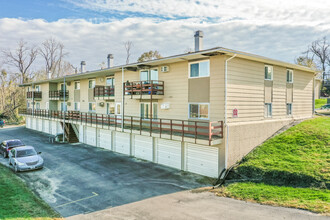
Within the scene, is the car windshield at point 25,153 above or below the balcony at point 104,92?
below

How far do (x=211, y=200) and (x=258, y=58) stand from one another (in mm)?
10019

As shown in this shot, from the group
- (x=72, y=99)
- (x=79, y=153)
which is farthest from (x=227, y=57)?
(x=72, y=99)

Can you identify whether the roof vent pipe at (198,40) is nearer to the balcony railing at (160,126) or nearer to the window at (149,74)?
the window at (149,74)

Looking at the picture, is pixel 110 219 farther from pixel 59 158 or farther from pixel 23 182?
pixel 59 158

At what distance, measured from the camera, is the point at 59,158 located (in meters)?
19.8

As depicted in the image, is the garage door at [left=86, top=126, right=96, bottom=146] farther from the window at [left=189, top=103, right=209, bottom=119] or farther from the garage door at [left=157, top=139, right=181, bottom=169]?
the window at [left=189, top=103, right=209, bottom=119]

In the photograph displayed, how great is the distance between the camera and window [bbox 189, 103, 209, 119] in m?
15.4

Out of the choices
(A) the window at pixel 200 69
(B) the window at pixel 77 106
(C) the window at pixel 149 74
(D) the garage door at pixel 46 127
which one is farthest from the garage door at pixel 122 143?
(D) the garage door at pixel 46 127

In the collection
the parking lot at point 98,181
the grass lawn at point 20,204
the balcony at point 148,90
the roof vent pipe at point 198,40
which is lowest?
the parking lot at point 98,181

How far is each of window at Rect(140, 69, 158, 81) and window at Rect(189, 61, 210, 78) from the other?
3783 millimetres

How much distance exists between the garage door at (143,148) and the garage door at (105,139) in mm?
4271

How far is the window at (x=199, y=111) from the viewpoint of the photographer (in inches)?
605

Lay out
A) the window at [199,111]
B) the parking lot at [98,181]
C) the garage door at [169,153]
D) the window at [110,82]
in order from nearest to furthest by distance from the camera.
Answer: the parking lot at [98,181]
the window at [199,111]
the garage door at [169,153]
the window at [110,82]

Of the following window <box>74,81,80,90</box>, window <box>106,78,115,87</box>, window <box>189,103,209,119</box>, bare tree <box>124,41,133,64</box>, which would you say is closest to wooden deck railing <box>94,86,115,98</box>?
window <box>106,78,115,87</box>
